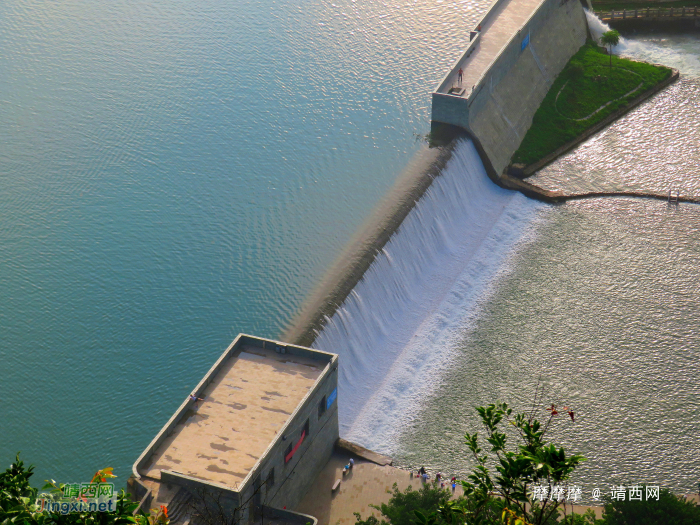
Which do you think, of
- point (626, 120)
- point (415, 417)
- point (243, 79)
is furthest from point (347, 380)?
point (626, 120)

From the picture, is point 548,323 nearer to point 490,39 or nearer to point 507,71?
point 507,71

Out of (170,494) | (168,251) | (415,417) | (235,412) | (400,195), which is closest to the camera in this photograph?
(170,494)

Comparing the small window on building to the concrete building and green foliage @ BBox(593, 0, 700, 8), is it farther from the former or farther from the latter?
green foliage @ BBox(593, 0, 700, 8)

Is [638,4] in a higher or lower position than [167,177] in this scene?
higher

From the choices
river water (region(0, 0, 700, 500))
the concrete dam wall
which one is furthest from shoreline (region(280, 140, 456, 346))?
the concrete dam wall

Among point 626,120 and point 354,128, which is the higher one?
point 626,120

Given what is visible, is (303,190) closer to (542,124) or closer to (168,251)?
(168,251)

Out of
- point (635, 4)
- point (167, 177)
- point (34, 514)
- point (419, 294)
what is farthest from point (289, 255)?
point (635, 4)
